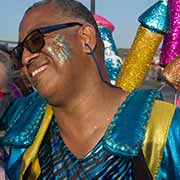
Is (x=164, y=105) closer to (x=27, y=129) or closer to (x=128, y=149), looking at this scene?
(x=128, y=149)

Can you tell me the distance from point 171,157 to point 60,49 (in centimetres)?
44

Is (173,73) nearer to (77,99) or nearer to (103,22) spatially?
(103,22)

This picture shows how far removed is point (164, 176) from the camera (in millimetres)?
1311

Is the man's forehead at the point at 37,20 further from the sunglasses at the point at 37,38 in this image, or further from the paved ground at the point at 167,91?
the paved ground at the point at 167,91

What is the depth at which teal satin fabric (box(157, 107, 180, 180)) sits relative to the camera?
4.26ft

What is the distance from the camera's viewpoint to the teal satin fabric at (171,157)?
4.26 ft

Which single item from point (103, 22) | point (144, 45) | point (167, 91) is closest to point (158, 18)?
point (144, 45)

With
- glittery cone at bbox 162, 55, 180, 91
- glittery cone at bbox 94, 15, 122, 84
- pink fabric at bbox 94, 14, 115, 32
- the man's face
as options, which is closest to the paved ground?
glittery cone at bbox 162, 55, 180, 91

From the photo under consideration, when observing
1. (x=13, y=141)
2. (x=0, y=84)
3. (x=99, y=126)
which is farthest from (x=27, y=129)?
(x=0, y=84)

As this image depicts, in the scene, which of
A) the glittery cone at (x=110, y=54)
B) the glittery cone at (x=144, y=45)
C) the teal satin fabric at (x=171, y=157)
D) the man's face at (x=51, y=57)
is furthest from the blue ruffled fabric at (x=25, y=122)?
the glittery cone at (x=110, y=54)

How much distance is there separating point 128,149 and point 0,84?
1.04 metres

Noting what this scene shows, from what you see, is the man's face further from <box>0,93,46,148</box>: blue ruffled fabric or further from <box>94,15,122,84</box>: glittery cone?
<box>94,15,122,84</box>: glittery cone

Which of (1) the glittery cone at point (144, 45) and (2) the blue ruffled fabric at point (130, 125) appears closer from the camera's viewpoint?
(2) the blue ruffled fabric at point (130, 125)

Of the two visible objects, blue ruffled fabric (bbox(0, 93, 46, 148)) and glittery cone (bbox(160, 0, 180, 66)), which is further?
glittery cone (bbox(160, 0, 180, 66))
